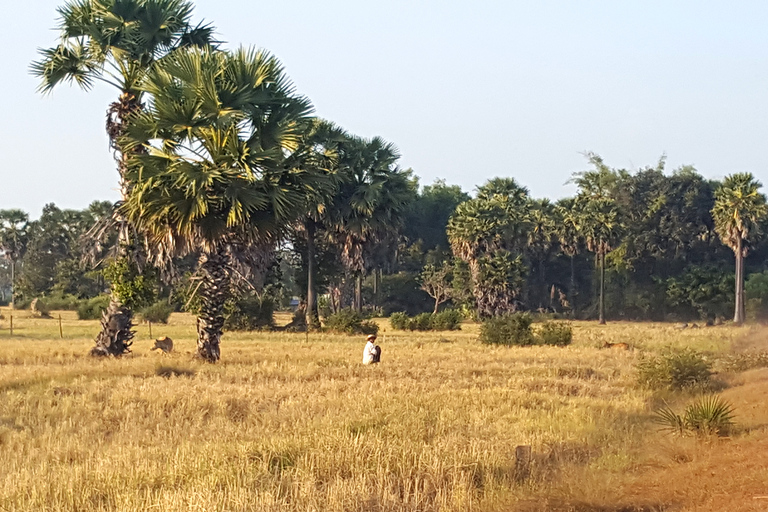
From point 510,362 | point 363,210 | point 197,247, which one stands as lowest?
point 510,362

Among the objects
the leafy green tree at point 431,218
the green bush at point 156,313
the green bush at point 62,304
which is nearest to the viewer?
the green bush at point 156,313

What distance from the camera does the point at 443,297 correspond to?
74250 millimetres

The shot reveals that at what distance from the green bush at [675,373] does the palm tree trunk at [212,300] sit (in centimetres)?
1135

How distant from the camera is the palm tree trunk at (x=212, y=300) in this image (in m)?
24.6

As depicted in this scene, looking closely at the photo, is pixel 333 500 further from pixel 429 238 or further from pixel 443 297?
pixel 429 238

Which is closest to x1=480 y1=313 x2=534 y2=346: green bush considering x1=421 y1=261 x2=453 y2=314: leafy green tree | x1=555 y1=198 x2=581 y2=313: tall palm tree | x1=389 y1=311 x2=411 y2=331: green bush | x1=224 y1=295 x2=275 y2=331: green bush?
x1=389 y1=311 x2=411 y2=331: green bush

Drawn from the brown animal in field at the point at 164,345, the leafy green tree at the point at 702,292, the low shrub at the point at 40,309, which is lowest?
the brown animal in field at the point at 164,345

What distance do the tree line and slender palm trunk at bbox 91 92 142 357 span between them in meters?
0.06

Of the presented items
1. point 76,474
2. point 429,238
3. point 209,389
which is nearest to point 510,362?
point 209,389

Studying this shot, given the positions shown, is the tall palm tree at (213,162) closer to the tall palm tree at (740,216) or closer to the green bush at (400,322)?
the green bush at (400,322)

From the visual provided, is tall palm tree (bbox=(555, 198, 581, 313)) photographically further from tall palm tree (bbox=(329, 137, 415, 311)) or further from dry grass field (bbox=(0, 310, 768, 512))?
dry grass field (bbox=(0, 310, 768, 512))

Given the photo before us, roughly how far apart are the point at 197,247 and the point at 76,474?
17.1 m

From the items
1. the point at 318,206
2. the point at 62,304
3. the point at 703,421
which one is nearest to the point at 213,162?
the point at 703,421

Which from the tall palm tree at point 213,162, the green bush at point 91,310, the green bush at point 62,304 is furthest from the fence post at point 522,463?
the green bush at point 62,304
